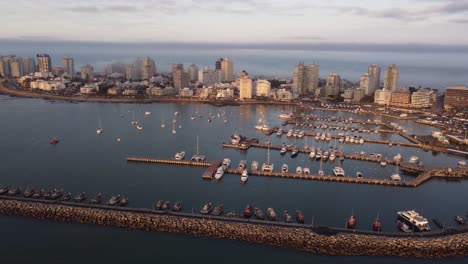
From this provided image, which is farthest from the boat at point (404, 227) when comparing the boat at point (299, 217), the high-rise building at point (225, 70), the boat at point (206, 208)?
the high-rise building at point (225, 70)

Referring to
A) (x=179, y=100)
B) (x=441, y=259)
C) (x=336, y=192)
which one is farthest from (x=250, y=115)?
(x=441, y=259)

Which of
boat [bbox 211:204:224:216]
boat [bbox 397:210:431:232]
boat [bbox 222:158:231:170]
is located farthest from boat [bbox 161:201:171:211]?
boat [bbox 397:210:431:232]

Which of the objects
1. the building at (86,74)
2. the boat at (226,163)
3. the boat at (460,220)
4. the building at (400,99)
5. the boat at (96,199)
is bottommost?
the boat at (460,220)

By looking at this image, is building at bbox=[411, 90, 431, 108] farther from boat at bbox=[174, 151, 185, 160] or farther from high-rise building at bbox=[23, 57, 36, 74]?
high-rise building at bbox=[23, 57, 36, 74]

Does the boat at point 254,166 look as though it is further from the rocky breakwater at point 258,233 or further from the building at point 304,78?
the building at point 304,78

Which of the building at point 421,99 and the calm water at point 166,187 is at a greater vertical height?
the building at point 421,99

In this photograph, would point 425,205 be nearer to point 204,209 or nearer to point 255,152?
point 204,209
